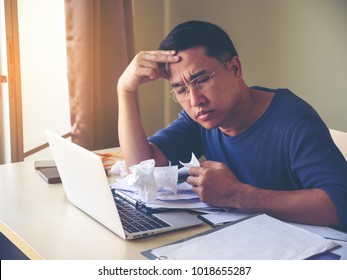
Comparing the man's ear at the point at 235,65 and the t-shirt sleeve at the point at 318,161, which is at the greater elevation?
the man's ear at the point at 235,65

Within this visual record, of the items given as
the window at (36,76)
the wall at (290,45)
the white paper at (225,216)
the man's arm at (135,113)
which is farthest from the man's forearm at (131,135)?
the wall at (290,45)

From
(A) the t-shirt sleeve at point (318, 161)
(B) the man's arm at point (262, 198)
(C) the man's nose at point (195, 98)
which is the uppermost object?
(C) the man's nose at point (195, 98)

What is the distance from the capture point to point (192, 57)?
137 centimetres

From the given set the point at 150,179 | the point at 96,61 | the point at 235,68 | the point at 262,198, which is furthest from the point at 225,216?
the point at 96,61

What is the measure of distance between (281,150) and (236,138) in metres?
0.15

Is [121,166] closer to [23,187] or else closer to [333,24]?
[23,187]

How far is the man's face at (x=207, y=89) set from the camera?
4.50 feet

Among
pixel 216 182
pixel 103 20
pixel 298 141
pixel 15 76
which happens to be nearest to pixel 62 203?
pixel 216 182

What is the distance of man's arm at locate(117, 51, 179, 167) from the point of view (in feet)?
4.96

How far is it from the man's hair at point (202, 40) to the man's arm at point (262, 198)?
337 millimetres

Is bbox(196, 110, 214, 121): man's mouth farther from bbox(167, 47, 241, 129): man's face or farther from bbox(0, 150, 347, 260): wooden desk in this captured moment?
bbox(0, 150, 347, 260): wooden desk

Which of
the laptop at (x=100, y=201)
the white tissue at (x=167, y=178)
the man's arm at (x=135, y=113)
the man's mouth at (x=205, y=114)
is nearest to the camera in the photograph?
the laptop at (x=100, y=201)

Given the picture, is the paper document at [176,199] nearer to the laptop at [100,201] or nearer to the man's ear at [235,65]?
the laptop at [100,201]
